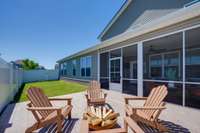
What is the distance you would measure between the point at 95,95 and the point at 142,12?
9698mm

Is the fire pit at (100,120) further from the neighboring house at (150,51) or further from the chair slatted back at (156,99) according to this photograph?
the neighboring house at (150,51)

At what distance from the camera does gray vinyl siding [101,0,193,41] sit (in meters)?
11.7

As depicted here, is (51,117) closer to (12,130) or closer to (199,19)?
(12,130)

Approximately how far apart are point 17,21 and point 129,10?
10993mm

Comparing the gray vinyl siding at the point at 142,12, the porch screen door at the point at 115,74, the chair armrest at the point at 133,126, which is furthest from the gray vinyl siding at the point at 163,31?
the chair armrest at the point at 133,126

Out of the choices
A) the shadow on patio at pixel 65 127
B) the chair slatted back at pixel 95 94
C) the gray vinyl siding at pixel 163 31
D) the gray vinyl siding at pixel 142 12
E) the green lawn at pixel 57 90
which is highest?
the gray vinyl siding at pixel 142 12

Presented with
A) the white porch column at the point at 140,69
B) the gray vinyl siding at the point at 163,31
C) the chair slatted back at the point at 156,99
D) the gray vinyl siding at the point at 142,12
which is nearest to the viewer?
the chair slatted back at the point at 156,99

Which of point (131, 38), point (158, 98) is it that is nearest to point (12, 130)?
point (158, 98)

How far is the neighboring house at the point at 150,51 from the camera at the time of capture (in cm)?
788

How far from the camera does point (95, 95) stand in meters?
6.96

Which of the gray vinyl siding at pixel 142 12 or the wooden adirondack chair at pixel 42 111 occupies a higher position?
the gray vinyl siding at pixel 142 12

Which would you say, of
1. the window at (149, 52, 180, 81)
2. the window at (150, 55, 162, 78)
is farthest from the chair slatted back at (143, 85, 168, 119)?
the window at (150, 55, 162, 78)

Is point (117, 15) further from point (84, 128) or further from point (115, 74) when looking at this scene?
point (84, 128)

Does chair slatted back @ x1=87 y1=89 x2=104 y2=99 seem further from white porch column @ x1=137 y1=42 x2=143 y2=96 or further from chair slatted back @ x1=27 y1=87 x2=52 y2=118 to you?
white porch column @ x1=137 y1=42 x2=143 y2=96
